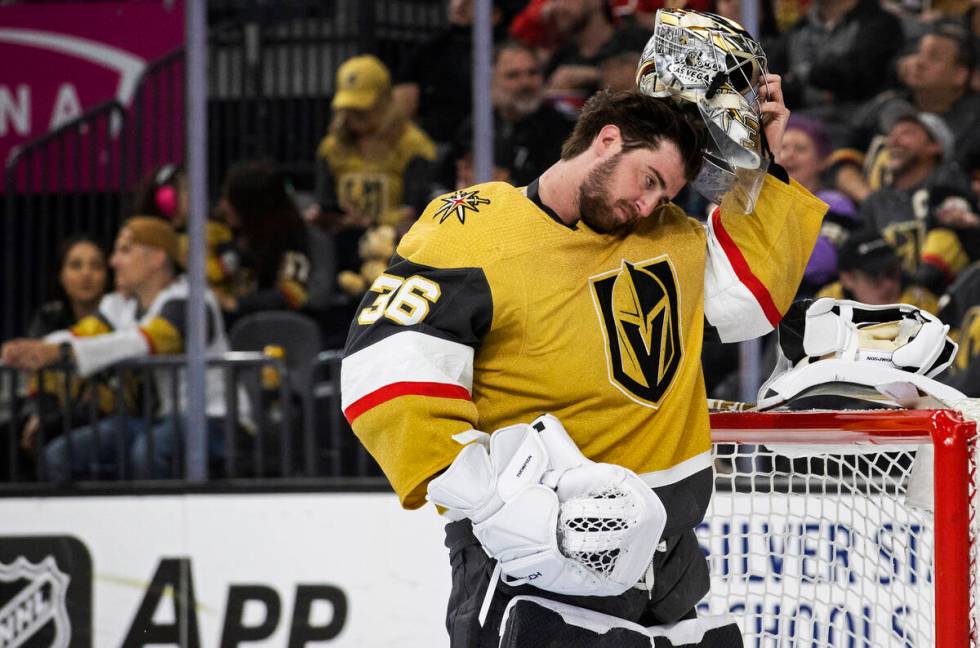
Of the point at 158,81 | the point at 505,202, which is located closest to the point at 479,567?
the point at 505,202

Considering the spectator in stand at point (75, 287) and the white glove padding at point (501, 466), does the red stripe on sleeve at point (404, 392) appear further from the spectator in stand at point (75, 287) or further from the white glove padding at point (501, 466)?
the spectator in stand at point (75, 287)

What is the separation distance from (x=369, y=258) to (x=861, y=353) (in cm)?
230

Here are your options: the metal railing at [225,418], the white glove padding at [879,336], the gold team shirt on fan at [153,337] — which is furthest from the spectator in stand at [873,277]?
the white glove padding at [879,336]

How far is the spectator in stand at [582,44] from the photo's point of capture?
4.26 m

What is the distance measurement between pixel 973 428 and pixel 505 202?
66 cm

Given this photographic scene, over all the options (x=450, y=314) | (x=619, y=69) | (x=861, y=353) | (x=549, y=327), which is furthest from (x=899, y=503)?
(x=619, y=69)

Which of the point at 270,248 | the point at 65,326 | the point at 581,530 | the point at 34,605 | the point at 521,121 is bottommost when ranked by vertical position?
the point at 34,605

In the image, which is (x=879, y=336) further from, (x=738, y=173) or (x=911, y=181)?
(x=911, y=181)

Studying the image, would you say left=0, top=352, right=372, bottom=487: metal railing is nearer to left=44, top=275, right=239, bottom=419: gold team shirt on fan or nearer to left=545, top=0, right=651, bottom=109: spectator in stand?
left=44, top=275, right=239, bottom=419: gold team shirt on fan

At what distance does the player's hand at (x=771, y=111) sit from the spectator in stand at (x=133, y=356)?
7.47ft

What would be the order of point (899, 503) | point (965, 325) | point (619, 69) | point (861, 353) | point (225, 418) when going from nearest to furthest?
point (861, 353), point (899, 503), point (965, 325), point (225, 418), point (619, 69)

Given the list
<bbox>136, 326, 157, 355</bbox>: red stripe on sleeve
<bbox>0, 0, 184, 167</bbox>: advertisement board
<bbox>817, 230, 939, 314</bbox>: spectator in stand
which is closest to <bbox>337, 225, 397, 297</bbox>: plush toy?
<bbox>136, 326, 157, 355</bbox>: red stripe on sleeve

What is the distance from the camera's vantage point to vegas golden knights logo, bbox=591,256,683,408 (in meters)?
1.83

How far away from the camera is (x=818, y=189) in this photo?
13.4 ft
